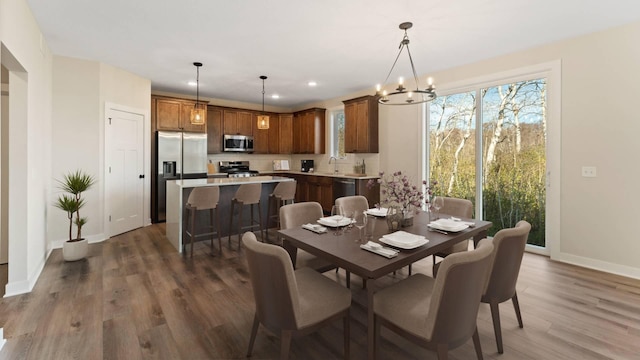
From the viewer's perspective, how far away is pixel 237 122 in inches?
279

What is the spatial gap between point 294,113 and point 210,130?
214cm

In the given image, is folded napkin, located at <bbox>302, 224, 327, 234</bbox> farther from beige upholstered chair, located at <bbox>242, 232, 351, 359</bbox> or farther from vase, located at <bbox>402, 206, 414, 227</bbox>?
vase, located at <bbox>402, 206, 414, 227</bbox>

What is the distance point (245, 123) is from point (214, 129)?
30.7 inches

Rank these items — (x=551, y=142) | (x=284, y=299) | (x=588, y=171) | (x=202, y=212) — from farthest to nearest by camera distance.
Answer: (x=202, y=212) → (x=551, y=142) → (x=588, y=171) → (x=284, y=299)

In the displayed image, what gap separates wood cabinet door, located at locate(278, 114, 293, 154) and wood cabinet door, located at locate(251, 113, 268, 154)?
311 mm

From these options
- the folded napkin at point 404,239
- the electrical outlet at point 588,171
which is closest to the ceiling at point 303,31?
the electrical outlet at point 588,171

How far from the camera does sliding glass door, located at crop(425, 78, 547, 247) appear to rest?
399 cm

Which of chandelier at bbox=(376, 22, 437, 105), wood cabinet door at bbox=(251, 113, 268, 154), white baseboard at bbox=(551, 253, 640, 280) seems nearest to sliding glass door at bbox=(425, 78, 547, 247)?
white baseboard at bbox=(551, 253, 640, 280)

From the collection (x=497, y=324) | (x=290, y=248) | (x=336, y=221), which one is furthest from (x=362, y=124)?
(x=497, y=324)

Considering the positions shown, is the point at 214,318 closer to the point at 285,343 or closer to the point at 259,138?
the point at 285,343

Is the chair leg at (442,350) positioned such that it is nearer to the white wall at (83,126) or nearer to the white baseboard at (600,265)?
the white baseboard at (600,265)

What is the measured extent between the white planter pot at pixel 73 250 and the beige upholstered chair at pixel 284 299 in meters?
3.07

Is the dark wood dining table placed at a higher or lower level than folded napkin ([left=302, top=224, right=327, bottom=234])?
lower

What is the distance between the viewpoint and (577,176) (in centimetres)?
354
